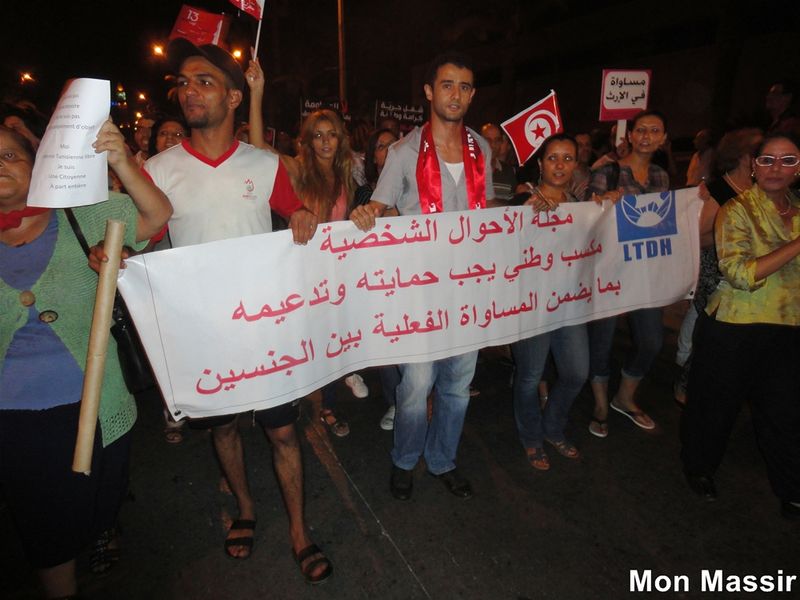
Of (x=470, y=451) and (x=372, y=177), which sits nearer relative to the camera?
(x=470, y=451)

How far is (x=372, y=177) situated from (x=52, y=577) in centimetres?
422

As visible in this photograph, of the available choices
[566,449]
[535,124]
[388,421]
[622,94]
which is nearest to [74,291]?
[388,421]

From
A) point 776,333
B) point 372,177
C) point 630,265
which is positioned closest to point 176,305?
point 630,265

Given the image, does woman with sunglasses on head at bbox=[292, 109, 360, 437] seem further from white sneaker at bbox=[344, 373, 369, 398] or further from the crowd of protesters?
white sneaker at bbox=[344, 373, 369, 398]

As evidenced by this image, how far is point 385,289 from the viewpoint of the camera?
2.59 m

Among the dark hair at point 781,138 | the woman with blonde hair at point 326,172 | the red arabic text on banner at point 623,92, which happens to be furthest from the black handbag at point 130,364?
the red arabic text on banner at point 623,92

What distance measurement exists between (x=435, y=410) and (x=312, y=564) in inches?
42.1

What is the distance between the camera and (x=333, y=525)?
274 cm

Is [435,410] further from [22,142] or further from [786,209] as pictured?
[22,142]

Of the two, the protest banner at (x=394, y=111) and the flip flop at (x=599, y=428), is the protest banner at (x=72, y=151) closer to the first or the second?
the flip flop at (x=599, y=428)

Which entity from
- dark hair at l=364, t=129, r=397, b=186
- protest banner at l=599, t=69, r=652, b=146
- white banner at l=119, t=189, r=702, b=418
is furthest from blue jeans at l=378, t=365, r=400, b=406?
protest banner at l=599, t=69, r=652, b=146

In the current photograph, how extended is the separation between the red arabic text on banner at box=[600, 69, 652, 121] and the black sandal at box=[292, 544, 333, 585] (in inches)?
202

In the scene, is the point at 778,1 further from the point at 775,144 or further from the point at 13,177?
the point at 13,177

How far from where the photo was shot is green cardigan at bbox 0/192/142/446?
1746mm
